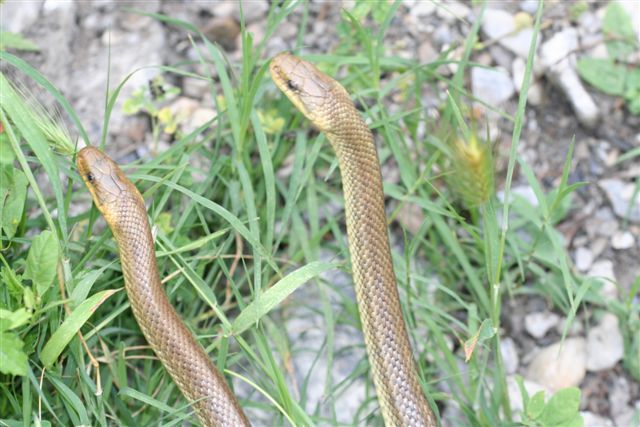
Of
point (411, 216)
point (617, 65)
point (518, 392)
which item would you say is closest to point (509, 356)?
point (518, 392)

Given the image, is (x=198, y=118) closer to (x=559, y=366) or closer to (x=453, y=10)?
(x=453, y=10)

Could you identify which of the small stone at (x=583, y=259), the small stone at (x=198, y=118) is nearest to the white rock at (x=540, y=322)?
the small stone at (x=583, y=259)

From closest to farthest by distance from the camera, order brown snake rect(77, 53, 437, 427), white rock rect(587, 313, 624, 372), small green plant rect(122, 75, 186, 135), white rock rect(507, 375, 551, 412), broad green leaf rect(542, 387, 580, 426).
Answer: broad green leaf rect(542, 387, 580, 426), brown snake rect(77, 53, 437, 427), white rock rect(507, 375, 551, 412), white rock rect(587, 313, 624, 372), small green plant rect(122, 75, 186, 135)

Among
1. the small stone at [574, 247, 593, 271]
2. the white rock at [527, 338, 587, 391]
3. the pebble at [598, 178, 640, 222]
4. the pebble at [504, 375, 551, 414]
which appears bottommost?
the pebble at [504, 375, 551, 414]

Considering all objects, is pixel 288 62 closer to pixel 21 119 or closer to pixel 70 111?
pixel 70 111

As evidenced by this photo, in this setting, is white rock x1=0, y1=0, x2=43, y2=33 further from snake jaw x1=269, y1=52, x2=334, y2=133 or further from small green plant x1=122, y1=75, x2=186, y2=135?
snake jaw x1=269, y1=52, x2=334, y2=133

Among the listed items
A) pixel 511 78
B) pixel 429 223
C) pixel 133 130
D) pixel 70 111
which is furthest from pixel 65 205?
pixel 511 78

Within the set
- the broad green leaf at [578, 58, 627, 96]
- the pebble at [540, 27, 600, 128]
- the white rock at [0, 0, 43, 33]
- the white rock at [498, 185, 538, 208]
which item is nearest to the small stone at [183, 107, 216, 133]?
the white rock at [0, 0, 43, 33]

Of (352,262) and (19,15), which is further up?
(19,15)
